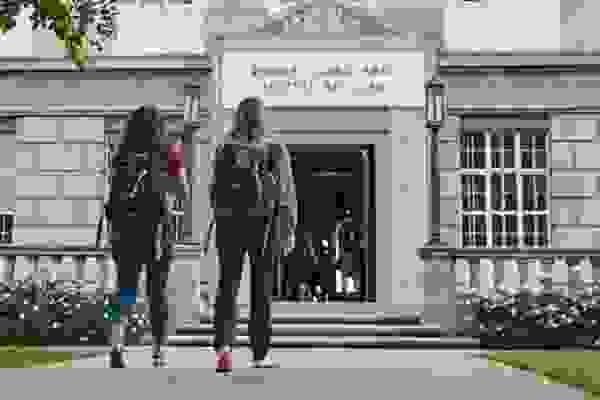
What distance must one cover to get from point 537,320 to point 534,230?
2658mm

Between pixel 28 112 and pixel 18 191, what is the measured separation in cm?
114

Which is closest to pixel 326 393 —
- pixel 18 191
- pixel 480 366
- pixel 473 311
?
pixel 480 366

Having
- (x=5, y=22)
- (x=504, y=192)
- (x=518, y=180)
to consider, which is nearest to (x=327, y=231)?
(x=504, y=192)

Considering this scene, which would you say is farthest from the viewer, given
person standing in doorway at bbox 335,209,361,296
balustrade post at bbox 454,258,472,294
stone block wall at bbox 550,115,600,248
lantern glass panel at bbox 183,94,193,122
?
person standing in doorway at bbox 335,209,361,296

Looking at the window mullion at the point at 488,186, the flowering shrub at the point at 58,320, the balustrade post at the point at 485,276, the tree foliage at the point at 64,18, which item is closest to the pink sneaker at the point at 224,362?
the tree foliage at the point at 64,18

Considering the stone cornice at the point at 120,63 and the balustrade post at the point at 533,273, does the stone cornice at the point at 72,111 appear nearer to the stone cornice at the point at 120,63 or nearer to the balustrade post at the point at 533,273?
the stone cornice at the point at 120,63

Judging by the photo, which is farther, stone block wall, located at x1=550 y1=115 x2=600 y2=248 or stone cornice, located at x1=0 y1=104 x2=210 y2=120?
stone cornice, located at x1=0 y1=104 x2=210 y2=120

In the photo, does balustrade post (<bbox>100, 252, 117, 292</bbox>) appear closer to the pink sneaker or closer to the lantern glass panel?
the lantern glass panel

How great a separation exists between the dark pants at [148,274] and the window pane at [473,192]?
852 centimetres

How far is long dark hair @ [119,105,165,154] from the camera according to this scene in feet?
28.2

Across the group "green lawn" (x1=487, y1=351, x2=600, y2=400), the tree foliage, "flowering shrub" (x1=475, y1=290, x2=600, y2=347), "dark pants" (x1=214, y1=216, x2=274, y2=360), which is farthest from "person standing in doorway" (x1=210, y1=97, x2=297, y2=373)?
"flowering shrub" (x1=475, y1=290, x2=600, y2=347)

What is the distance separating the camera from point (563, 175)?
53.2ft

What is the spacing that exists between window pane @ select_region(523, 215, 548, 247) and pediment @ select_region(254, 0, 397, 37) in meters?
3.32

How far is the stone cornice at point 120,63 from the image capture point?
16.5 metres
